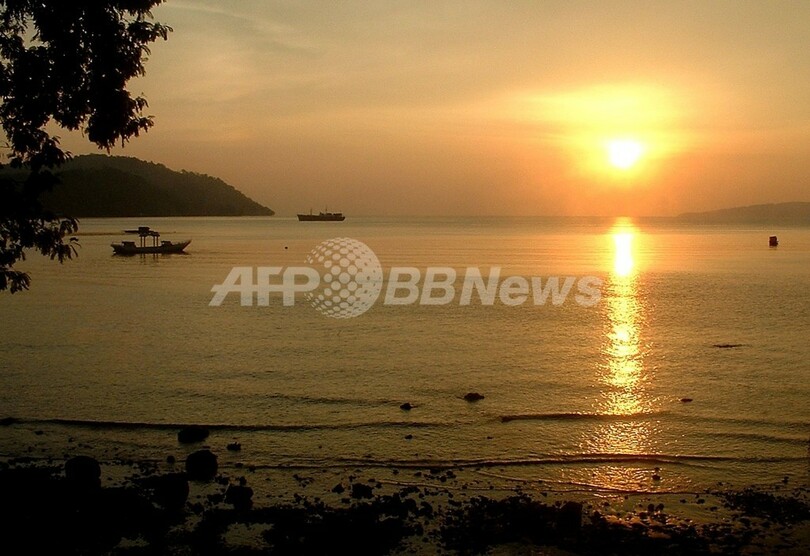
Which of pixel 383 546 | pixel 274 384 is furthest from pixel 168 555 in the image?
pixel 274 384

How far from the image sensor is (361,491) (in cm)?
1366

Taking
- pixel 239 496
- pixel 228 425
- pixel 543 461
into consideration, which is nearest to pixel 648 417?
pixel 543 461

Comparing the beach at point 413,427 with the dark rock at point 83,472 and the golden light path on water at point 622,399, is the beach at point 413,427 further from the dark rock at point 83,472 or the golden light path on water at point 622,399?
the dark rock at point 83,472

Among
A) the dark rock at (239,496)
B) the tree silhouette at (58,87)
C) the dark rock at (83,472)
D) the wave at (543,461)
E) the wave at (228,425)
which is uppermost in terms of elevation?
the tree silhouette at (58,87)

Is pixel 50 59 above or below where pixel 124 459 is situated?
above

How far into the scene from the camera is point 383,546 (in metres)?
11.1

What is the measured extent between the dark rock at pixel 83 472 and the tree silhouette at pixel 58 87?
3.73 metres

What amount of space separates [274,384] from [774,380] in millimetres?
16198

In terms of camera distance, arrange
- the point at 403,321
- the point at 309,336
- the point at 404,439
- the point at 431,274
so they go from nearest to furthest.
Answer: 1. the point at 404,439
2. the point at 309,336
3. the point at 403,321
4. the point at 431,274

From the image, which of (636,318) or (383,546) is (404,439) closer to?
(383,546)

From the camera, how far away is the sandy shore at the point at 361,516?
11.1 m

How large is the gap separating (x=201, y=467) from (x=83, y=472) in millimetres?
2102

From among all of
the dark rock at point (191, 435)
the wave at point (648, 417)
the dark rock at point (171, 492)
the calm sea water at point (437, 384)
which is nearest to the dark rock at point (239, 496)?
the dark rock at point (171, 492)

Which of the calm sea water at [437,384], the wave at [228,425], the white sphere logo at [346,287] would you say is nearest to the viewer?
the calm sea water at [437,384]
